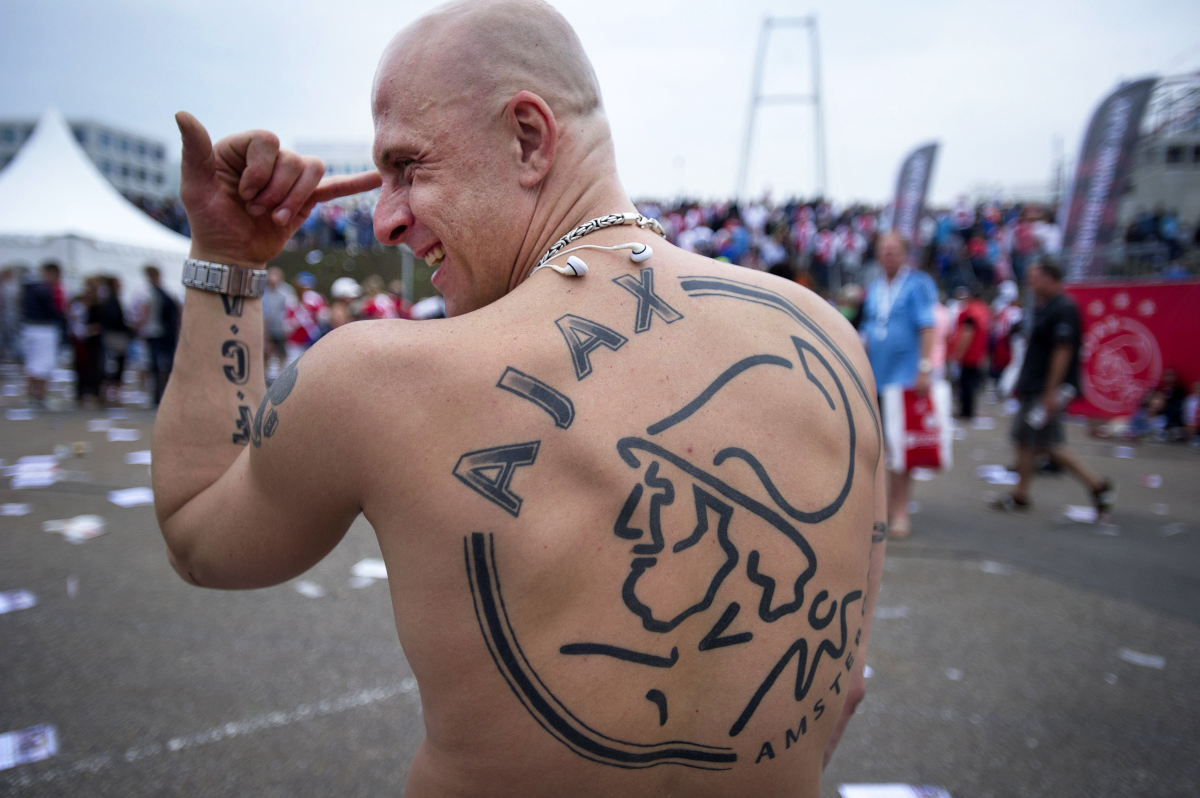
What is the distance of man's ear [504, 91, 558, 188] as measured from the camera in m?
1.13

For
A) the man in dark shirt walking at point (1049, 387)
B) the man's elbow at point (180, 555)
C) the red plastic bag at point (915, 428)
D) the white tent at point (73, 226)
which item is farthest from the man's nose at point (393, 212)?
the white tent at point (73, 226)

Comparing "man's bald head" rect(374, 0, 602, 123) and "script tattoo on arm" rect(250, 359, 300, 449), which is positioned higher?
"man's bald head" rect(374, 0, 602, 123)

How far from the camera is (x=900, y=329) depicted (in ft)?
15.0

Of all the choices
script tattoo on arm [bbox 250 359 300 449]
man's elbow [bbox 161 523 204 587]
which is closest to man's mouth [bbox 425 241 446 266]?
script tattoo on arm [bbox 250 359 300 449]

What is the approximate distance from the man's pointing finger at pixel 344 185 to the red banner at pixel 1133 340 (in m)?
9.25

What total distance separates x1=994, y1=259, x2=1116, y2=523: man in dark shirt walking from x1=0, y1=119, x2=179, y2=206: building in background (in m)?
65.8

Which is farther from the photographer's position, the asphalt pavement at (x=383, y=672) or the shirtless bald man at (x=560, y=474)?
the asphalt pavement at (x=383, y=672)

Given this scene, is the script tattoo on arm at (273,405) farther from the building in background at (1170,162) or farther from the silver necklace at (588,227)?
the building in background at (1170,162)

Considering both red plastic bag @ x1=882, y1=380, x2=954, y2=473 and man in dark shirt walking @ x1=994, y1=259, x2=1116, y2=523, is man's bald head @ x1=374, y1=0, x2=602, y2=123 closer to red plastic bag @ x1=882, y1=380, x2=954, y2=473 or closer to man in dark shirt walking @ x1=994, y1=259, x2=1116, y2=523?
red plastic bag @ x1=882, y1=380, x2=954, y2=473

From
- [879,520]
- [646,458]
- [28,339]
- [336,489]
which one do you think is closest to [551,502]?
[646,458]

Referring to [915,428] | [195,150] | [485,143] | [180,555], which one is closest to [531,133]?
[485,143]

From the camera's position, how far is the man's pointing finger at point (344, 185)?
5.06 ft

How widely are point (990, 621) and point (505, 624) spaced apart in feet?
11.0

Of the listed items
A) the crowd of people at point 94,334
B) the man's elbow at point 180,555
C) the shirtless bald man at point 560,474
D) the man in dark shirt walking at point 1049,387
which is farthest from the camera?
the crowd of people at point 94,334
